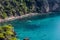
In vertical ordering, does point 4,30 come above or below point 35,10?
below

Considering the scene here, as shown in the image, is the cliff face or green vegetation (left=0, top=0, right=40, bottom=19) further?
the cliff face

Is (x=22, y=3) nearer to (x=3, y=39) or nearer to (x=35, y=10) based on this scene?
(x=35, y=10)

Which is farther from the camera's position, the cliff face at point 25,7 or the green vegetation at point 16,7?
the cliff face at point 25,7

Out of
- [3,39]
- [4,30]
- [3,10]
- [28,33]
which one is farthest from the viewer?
[3,10]

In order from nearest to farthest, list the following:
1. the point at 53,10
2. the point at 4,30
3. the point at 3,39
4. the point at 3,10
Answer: the point at 3,39 → the point at 4,30 → the point at 3,10 → the point at 53,10

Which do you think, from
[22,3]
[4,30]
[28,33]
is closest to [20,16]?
[22,3]

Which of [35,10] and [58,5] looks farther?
[58,5]
